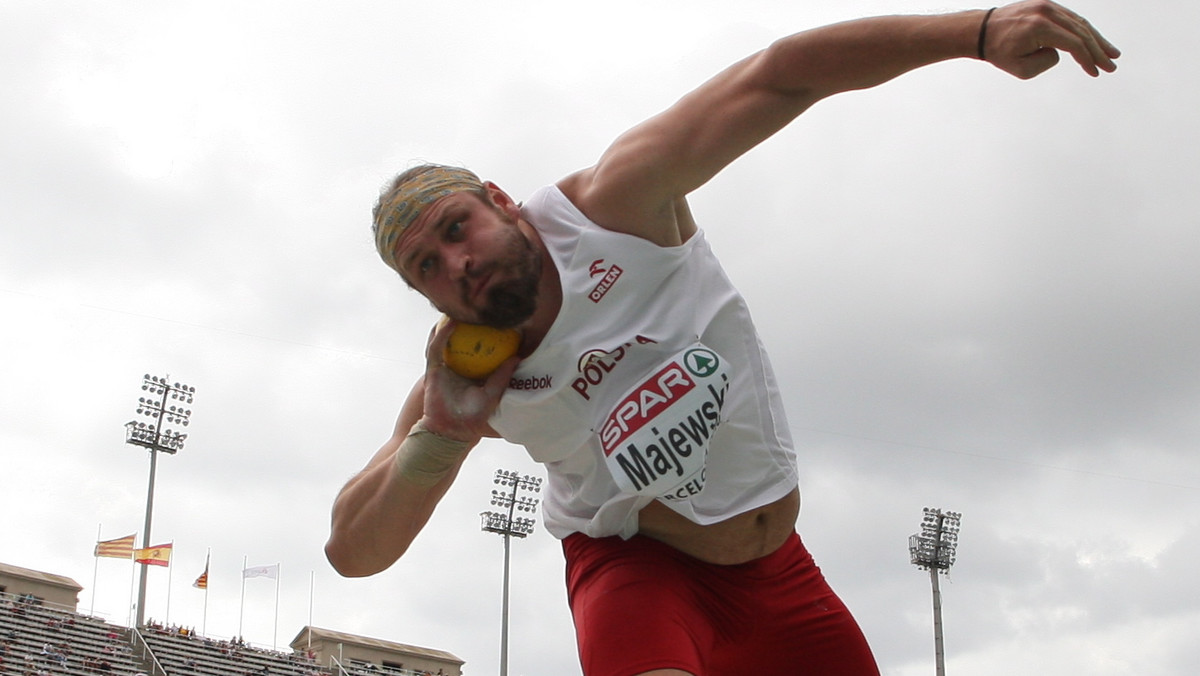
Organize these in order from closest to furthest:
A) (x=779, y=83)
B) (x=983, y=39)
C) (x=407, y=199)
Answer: (x=983, y=39)
(x=779, y=83)
(x=407, y=199)

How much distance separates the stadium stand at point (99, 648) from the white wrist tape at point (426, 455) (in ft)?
76.4

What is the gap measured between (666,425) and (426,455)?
680 mm

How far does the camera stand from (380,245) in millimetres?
3166

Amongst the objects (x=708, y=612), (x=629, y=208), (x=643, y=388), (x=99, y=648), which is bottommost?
(x=708, y=612)

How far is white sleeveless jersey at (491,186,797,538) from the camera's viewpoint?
9.73ft

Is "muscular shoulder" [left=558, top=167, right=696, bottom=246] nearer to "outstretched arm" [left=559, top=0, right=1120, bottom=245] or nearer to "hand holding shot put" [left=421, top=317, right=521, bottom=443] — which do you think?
"outstretched arm" [left=559, top=0, right=1120, bottom=245]

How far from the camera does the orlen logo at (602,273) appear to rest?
301 centimetres

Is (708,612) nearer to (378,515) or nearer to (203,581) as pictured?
(378,515)

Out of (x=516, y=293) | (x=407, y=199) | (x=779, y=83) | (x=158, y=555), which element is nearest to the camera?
(x=779, y=83)

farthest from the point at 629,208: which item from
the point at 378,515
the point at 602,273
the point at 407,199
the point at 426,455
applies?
the point at 378,515

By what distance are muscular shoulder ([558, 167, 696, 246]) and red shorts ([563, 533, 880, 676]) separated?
0.88 meters

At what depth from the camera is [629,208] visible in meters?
2.99

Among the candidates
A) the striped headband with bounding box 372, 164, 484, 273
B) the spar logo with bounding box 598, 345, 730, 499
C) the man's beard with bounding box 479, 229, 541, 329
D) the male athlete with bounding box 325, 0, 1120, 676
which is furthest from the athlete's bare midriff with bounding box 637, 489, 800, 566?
the striped headband with bounding box 372, 164, 484, 273

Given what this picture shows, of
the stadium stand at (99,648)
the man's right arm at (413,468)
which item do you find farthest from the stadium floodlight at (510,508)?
the man's right arm at (413,468)
